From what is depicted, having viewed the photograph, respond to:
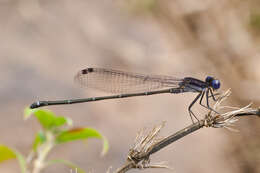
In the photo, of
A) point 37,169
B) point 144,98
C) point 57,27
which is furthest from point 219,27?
point 37,169

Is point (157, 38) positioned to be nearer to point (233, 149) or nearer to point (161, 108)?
point (161, 108)

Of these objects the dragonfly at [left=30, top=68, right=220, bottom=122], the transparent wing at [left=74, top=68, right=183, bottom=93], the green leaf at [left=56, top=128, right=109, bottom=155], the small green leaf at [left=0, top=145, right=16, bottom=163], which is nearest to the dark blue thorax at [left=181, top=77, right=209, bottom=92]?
the dragonfly at [left=30, top=68, right=220, bottom=122]

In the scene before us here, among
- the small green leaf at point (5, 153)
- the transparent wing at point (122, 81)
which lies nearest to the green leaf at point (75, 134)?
the small green leaf at point (5, 153)

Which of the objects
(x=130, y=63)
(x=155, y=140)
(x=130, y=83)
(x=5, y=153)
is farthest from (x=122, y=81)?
(x=130, y=63)

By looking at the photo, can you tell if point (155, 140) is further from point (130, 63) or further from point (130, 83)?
point (130, 63)

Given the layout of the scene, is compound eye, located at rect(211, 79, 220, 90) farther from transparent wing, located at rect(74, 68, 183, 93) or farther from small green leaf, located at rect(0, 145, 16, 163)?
small green leaf, located at rect(0, 145, 16, 163)

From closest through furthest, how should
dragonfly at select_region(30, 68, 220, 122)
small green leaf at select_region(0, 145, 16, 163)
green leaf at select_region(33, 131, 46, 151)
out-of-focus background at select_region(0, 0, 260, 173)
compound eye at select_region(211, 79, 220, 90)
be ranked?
small green leaf at select_region(0, 145, 16, 163), green leaf at select_region(33, 131, 46, 151), compound eye at select_region(211, 79, 220, 90), dragonfly at select_region(30, 68, 220, 122), out-of-focus background at select_region(0, 0, 260, 173)
